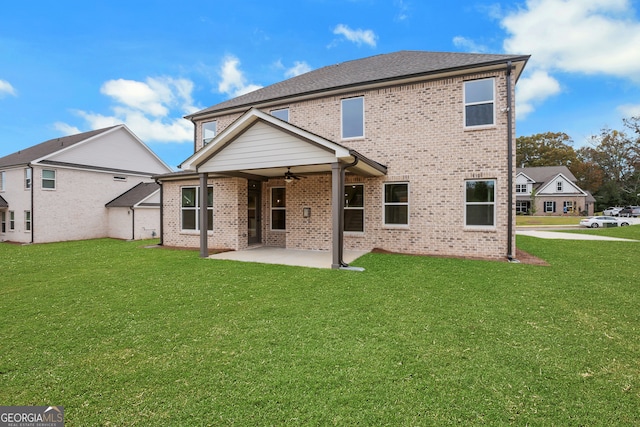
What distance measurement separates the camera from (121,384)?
2.76 metres

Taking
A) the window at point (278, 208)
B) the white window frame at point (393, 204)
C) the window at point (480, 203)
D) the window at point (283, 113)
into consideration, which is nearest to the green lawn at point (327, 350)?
the window at point (480, 203)

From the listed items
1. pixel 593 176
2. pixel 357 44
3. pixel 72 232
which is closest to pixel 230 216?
pixel 72 232

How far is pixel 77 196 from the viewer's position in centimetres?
1742

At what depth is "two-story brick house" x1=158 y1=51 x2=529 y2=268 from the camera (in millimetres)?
8766

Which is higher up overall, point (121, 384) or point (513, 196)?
point (513, 196)

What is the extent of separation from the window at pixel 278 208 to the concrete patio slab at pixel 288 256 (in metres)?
1.37

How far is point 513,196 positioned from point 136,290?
10.6m

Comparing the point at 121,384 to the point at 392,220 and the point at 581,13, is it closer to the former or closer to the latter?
the point at 392,220

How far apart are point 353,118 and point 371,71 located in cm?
222

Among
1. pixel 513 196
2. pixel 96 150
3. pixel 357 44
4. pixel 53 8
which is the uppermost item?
pixel 357 44

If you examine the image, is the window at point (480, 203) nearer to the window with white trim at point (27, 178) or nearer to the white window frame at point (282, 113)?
the white window frame at point (282, 113)

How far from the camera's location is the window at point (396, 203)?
396 inches

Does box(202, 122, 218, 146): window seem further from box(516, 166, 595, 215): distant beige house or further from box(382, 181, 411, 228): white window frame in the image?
box(516, 166, 595, 215): distant beige house

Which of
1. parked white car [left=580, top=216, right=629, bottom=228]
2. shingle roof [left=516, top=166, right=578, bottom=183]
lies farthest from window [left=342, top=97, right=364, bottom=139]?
shingle roof [left=516, top=166, right=578, bottom=183]
